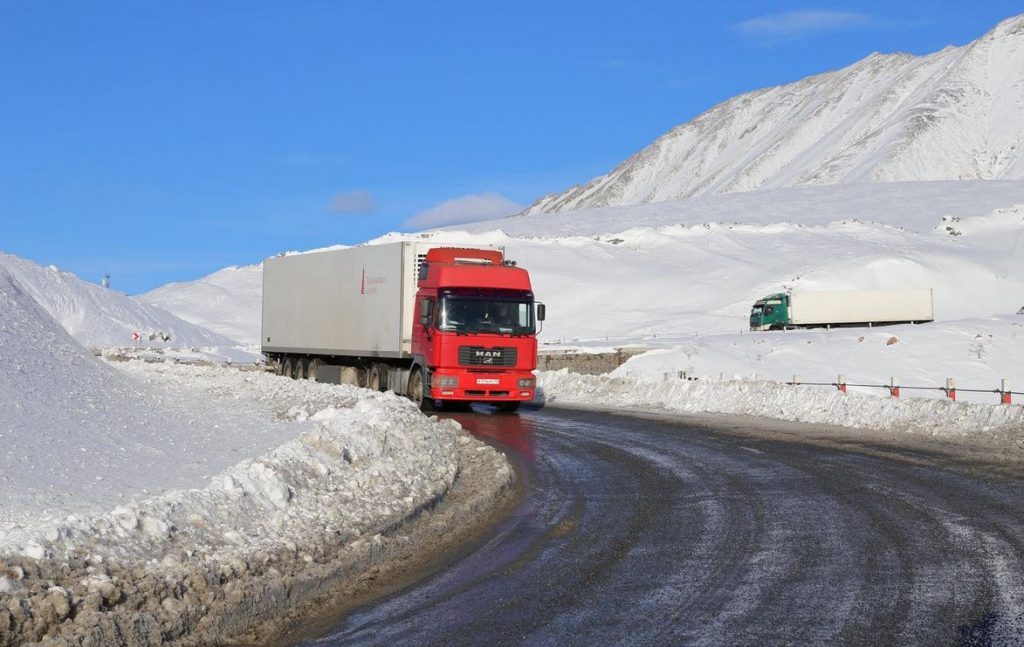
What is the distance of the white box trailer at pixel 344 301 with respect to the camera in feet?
94.8

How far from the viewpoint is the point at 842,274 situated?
83.6 metres

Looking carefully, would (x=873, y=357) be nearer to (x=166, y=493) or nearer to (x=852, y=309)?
(x=852, y=309)

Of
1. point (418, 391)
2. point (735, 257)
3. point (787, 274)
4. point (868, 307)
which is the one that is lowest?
point (418, 391)

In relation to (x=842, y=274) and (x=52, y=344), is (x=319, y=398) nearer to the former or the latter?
(x=52, y=344)

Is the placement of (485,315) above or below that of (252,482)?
above

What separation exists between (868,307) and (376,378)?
43.4m

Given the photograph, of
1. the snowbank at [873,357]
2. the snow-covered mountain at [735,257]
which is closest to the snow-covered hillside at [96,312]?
the snow-covered mountain at [735,257]

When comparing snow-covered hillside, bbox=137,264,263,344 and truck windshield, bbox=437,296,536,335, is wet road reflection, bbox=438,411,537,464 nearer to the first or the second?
truck windshield, bbox=437,296,536,335

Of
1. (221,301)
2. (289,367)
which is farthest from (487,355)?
(221,301)

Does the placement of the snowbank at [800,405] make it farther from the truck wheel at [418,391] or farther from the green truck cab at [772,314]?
the green truck cab at [772,314]

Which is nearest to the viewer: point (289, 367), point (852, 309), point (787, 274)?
point (289, 367)

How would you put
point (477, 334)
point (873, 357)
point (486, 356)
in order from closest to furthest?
point (477, 334) → point (486, 356) → point (873, 357)

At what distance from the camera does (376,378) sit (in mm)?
31375

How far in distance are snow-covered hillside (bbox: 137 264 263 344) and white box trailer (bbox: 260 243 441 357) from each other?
175 ft
